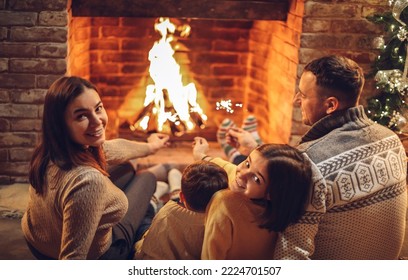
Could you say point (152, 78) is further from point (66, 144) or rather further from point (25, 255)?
point (66, 144)

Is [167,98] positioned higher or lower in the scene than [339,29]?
lower

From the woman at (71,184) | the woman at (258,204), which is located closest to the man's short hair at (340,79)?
the woman at (258,204)

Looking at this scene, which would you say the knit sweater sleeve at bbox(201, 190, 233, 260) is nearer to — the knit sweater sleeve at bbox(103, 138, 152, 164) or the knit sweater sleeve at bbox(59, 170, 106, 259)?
the knit sweater sleeve at bbox(59, 170, 106, 259)

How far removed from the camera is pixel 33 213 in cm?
191

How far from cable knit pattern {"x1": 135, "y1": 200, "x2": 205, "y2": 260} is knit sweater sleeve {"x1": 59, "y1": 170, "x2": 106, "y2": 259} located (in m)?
0.33

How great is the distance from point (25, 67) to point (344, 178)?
171 centimetres

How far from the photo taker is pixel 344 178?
1836 millimetres

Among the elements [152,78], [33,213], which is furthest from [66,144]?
[152,78]

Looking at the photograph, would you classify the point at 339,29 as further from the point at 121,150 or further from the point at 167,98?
the point at 121,150

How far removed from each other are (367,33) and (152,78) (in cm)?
116

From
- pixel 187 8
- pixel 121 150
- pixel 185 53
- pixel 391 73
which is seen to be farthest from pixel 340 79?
pixel 185 53

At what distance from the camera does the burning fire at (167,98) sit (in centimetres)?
335

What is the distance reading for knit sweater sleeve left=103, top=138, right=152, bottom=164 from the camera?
238cm

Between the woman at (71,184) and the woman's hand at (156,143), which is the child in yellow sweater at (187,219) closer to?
the woman at (71,184)
